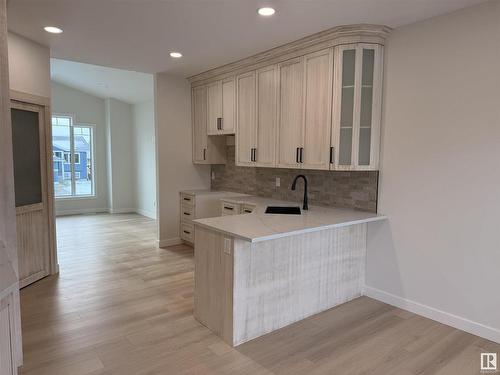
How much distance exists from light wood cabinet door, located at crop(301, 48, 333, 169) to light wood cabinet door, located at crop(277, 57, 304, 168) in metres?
0.09

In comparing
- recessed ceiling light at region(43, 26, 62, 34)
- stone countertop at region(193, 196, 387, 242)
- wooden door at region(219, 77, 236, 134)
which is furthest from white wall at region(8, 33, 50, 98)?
stone countertop at region(193, 196, 387, 242)

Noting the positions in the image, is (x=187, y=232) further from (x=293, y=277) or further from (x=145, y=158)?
(x=145, y=158)

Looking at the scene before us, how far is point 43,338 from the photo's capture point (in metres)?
2.66

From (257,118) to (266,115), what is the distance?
169 millimetres

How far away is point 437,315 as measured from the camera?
3.02 m

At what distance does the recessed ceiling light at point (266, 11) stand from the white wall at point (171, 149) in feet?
8.80

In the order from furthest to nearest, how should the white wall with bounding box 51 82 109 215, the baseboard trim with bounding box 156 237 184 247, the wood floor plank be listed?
the white wall with bounding box 51 82 109 215
the baseboard trim with bounding box 156 237 184 247
the wood floor plank

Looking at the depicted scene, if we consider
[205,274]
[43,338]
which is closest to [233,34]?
[205,274]

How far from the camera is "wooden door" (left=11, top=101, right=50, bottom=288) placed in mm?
3611

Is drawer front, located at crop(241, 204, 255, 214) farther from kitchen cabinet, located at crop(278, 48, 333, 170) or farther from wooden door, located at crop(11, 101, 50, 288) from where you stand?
wooden door, located at crop(11, 101, 50, 288)

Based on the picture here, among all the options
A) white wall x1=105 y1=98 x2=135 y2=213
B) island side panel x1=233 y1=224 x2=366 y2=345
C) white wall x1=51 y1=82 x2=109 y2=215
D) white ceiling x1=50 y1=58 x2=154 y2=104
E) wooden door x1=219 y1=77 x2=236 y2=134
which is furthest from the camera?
white wall x1=105 y1=98 x2=135 y2=213

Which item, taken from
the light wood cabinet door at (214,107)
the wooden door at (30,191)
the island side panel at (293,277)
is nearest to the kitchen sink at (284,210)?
the island side panel at (293,277)

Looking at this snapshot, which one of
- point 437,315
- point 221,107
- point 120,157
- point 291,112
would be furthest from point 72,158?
point 437,315

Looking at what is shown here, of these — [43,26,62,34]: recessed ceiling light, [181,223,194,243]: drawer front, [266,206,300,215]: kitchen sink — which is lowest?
[181,223,194,243]: drawer front
